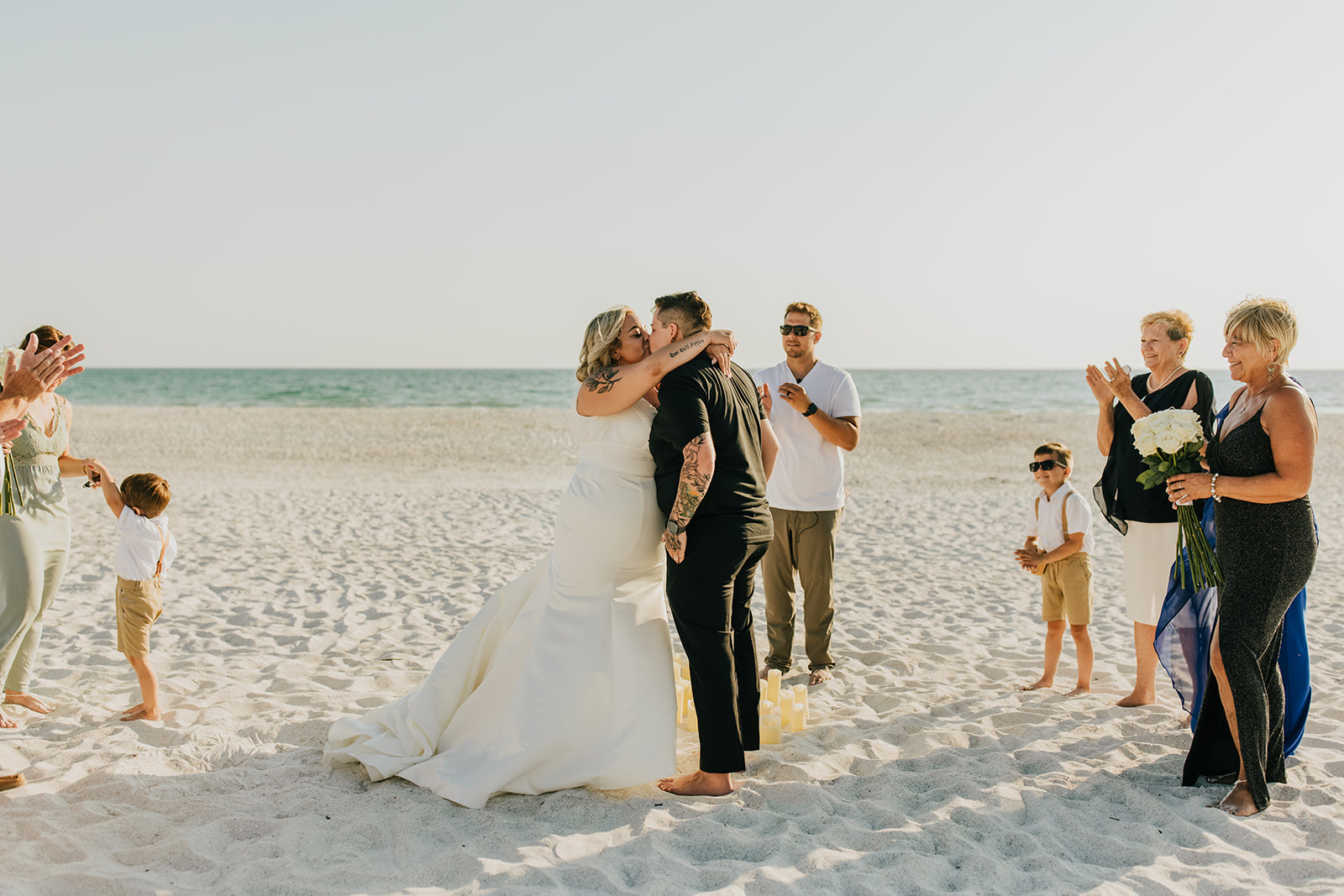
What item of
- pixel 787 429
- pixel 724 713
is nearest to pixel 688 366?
pixel 724 713

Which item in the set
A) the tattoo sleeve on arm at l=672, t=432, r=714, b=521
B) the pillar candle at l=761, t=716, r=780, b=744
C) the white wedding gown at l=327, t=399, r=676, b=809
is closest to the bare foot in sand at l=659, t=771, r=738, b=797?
the white wedding gown at l=327, t=399, r=676, b=809

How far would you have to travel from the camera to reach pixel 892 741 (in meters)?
4.61

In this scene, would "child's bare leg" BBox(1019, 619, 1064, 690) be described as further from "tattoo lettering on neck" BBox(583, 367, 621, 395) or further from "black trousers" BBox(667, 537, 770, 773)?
"tattoo lettering on neck" BBox(583, 367, 621, 395)

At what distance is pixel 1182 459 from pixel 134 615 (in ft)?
16.6

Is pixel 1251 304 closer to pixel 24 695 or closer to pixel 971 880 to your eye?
pixel 971 880

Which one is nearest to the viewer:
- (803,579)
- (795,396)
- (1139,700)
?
(1139,700)

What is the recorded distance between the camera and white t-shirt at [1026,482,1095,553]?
201 inches

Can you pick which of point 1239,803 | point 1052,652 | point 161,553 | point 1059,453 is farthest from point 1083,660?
point 161,553

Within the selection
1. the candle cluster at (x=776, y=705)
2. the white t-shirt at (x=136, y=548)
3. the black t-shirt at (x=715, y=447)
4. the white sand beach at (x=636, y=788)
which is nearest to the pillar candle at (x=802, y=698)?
the candle cluster at (x=776, y=705)

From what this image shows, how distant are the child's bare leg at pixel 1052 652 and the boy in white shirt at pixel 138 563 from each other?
4.86 metres

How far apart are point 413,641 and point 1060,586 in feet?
14.2

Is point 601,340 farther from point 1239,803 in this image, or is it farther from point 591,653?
point 1239,803

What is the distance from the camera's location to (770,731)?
4.55 metres

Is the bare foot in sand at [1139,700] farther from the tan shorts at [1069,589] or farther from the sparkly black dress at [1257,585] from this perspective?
the sparkly black dress at [1257,585]
